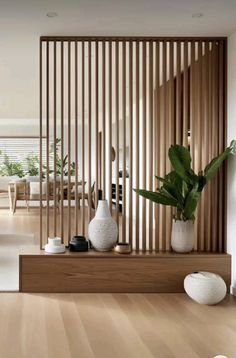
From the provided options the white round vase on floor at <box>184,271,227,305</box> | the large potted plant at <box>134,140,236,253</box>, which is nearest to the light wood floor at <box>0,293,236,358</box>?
the white round vase on floor at <box>184,271,227,305</box>

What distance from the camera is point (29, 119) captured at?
40.9 ft

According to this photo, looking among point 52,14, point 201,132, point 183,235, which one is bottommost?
point 183,235

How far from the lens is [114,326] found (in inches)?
122

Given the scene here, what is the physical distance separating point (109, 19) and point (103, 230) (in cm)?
194

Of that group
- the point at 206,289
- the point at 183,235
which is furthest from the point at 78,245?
the point at 206,289

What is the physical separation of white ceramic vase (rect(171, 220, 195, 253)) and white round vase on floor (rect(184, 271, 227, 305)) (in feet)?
1.36

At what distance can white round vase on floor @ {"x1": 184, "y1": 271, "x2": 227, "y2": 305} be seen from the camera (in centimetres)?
358

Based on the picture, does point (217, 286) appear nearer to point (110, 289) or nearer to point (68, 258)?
point (110, 289)

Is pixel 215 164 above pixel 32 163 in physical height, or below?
below

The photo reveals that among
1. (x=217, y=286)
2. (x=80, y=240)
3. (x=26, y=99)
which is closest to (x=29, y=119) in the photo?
(x=26, y=99)

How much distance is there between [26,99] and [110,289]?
583 centimetres

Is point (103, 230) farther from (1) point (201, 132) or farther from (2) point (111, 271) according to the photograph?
(1) point (201, 132)

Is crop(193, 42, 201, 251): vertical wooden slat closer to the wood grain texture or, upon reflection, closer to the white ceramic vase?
the white ceramic vase

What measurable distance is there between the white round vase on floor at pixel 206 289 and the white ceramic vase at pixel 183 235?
1.36 feet
